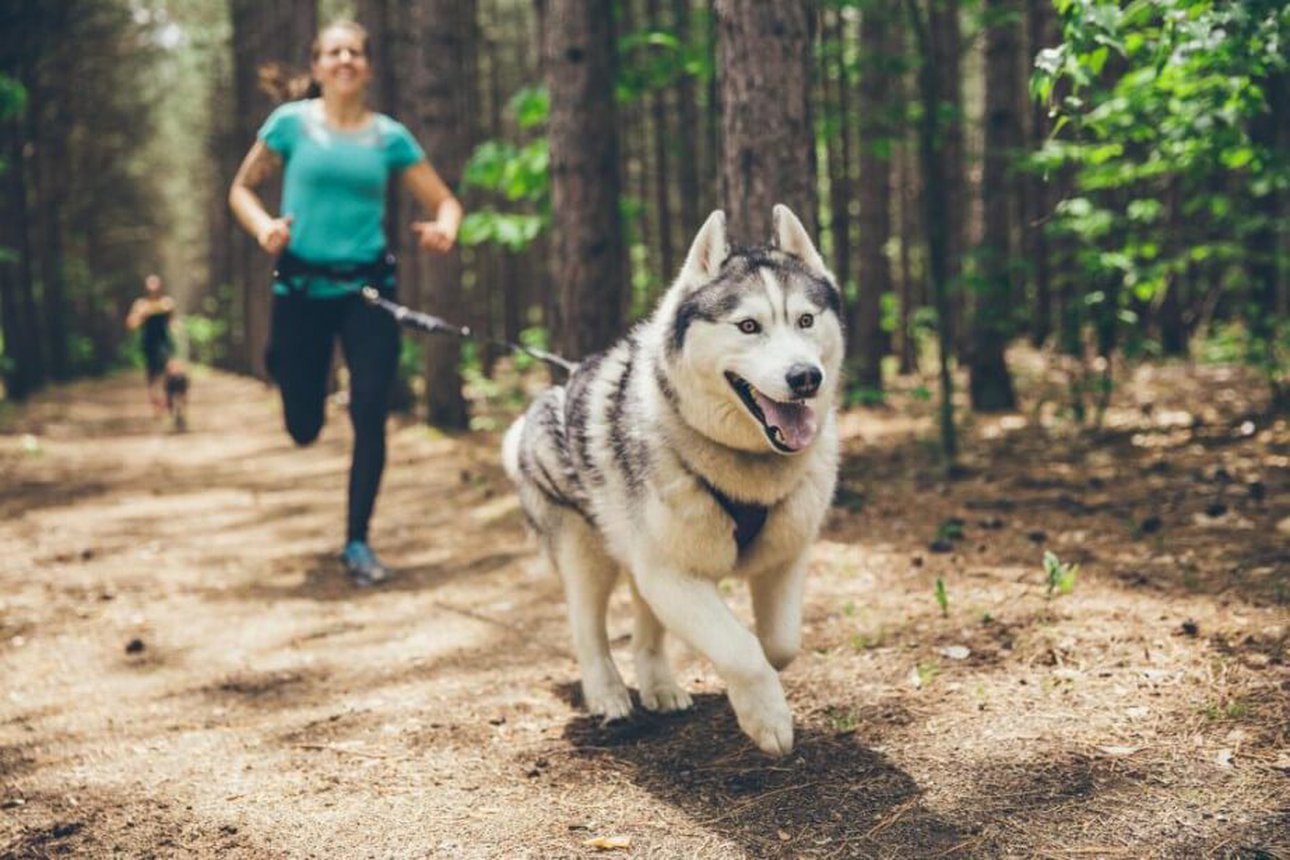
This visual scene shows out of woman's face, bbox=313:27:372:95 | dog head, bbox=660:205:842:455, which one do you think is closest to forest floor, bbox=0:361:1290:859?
dog head, bbox=660:205:842:455

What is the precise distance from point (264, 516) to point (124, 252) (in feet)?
117

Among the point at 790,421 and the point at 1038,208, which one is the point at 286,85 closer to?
the point at 790,421

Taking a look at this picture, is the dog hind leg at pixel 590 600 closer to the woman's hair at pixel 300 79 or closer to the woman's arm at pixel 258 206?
the woman's arm at pixel 258 206

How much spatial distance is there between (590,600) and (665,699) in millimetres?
456

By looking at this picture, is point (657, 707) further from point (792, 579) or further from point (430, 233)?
point (430, 233)

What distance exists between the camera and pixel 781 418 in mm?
3010

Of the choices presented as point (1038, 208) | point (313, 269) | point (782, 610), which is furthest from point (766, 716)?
point (1038, 208)

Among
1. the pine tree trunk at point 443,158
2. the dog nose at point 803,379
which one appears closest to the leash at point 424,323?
the dog nose at point 803,379

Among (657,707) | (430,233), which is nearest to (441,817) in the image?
(657,707)

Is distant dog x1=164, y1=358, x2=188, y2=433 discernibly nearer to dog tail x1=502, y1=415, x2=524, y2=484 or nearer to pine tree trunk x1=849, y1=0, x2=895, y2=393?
pine tree trunk x1=849, y1=0, x2=895, y2=393

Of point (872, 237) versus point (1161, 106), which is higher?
point (1161, 106)

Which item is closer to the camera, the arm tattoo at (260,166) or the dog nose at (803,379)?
the dog nose at (803,379)

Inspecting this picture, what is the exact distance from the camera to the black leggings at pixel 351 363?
5742 millimetres

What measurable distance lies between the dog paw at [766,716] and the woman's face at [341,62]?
4056mm
